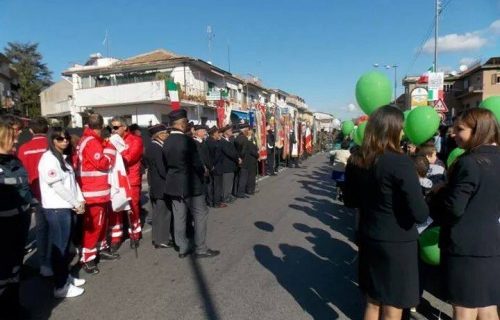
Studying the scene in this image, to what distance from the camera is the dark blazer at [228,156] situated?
380 inches

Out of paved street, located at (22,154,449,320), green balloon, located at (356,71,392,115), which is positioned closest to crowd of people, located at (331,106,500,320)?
paved street, located at (22,154,449,320)

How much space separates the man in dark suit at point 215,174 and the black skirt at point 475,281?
7.16m

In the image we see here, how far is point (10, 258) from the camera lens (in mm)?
3307

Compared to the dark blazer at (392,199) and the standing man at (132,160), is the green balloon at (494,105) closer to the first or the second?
the dark blazer at (392,199)

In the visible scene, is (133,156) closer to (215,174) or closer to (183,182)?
(183,182)

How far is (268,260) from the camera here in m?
5.36

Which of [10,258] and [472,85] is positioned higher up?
[472,85]

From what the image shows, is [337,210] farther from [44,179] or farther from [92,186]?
[44,179]

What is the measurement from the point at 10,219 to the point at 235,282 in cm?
244

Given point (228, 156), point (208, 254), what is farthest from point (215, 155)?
point (208, 254)

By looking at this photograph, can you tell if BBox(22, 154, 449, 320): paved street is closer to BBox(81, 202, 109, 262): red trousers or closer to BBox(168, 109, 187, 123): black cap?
BBox(81, 202, 109, 262): red trousers

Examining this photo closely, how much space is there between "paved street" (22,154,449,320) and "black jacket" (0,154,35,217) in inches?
48.4

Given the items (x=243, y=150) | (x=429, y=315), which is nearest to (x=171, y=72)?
(x=243, y=150)

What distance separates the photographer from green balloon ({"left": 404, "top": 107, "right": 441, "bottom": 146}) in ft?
16.6
